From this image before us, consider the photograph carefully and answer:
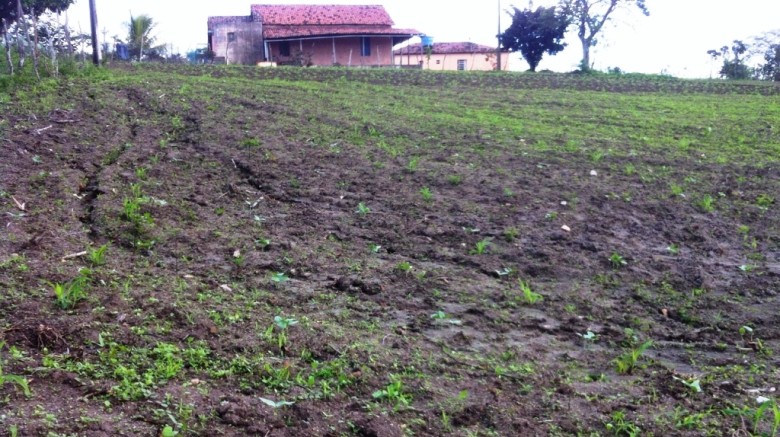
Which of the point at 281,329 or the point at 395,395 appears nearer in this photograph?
the point at 395,395

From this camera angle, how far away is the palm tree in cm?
2405

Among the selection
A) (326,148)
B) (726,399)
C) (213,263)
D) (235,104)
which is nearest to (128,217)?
(213,263)

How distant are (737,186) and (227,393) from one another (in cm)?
650

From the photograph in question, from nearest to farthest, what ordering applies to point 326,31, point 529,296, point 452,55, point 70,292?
1. point 70,292
2. point 529,296
3. point 326,31
4. point 452,55

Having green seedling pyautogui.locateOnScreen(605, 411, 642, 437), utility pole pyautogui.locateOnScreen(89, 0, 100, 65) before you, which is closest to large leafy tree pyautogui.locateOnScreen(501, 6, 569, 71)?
utility pole pyautogui.locateOnScreen(89, 0, 100, 65)

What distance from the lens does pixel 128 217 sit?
4.96 metres

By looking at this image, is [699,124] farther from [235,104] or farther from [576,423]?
[576,423]

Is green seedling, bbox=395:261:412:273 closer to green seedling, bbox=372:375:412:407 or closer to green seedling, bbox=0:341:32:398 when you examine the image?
green seedling, bbox=372:375:412:407

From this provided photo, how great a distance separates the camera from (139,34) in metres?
24.1

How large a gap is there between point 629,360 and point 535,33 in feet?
109

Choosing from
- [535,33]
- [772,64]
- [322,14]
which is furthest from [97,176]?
[535,33]

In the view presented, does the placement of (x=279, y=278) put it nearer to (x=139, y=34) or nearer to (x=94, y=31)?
(x=94, y=31)

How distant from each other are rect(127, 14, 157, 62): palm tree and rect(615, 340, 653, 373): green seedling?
21.9 metres

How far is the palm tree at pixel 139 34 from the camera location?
2405 centimetres
